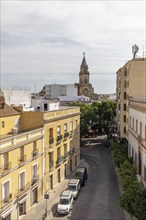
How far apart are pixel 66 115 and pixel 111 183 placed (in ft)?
40.5

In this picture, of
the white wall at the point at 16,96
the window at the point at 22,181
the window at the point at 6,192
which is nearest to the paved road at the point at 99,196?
the window at the point at 22,181

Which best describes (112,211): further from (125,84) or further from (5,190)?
(125,84)

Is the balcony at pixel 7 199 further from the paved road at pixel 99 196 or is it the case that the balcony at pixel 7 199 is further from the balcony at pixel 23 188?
the paved road at pixel 99 196

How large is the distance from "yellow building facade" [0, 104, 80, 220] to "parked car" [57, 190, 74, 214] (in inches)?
140

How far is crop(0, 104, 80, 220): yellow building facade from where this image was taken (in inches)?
1131

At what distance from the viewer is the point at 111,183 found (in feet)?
142

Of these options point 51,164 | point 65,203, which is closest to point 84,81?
point 51,164

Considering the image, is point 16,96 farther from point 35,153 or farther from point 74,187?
point 74,187

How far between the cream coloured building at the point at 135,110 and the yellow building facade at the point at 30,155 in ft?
35.0

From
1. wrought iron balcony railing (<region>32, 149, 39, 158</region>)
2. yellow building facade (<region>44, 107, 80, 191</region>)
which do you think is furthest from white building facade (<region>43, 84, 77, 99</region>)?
wrought iron balcony railing (<region>32, 149, 39, 158</region>)

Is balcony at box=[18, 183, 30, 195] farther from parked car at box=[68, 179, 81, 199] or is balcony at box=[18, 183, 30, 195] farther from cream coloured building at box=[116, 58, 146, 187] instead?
cream coloured building at box=[116, 58, 146, 187]

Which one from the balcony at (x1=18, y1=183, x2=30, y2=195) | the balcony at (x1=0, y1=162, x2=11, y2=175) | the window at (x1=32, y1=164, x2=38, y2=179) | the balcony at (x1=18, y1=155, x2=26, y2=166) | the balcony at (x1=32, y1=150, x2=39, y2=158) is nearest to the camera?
the balcony at (x1=0, y1=162, x2=11, y2=175)

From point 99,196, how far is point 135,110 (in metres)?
15.9

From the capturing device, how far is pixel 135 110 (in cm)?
4728
